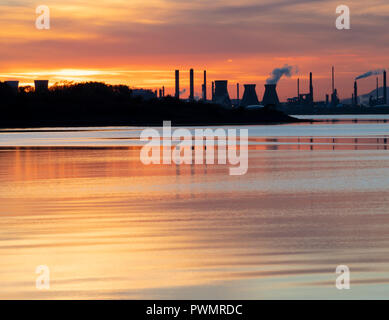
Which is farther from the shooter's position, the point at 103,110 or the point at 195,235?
the point at 103,110

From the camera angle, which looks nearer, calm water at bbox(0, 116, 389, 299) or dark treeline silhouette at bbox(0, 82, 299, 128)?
calm water at bbox(0, 116, 389, 299)

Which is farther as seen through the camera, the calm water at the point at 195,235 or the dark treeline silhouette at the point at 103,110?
the dark treeline silhouette at the point at 103,110

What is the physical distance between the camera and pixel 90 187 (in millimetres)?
23516

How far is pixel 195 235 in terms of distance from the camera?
558 inches

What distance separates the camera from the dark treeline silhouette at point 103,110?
151 metres

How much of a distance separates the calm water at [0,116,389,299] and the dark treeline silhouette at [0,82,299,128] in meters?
119

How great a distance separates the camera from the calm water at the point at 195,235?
10156 mm

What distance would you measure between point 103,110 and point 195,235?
152 metres

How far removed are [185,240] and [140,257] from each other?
1.72 meters

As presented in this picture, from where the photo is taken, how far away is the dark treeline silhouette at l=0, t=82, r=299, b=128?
494ft

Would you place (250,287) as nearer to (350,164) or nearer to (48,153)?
(350,164)

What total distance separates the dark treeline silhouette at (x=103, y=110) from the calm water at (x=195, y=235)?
119249 mm

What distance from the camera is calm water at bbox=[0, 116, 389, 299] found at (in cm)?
1016
